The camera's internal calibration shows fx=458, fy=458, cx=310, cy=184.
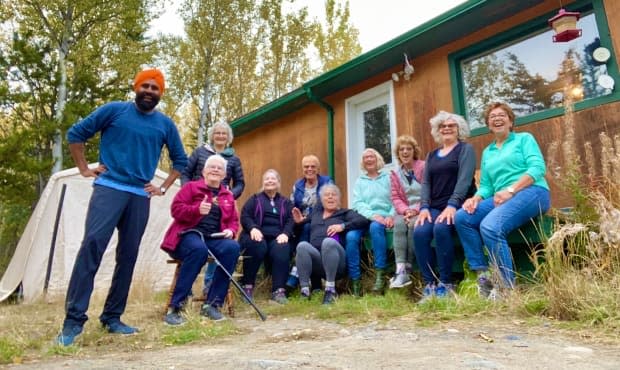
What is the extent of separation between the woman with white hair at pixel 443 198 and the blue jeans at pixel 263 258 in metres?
1.25

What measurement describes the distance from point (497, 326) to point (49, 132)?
936 centimetres

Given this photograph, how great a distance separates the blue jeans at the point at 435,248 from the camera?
3.20 m

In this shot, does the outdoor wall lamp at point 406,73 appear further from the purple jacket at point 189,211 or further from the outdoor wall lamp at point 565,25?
the purple jacket at point 189,211

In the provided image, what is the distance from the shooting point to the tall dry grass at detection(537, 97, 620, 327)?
2.35 meters

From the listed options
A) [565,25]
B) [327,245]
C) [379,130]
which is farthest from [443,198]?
[379,130]

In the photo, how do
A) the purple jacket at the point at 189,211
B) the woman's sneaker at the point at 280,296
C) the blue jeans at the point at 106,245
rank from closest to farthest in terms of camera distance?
1. the blue jeans at the point at 106,245
2. the purple jacket at the point at 189,211
3. the woman's sneaker at the point at 280,296

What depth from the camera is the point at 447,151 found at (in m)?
3.54

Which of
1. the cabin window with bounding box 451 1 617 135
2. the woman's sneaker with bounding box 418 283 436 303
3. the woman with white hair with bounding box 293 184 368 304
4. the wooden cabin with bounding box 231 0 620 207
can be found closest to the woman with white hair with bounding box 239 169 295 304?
the woman with white hair with bounding box 293 184 368 304

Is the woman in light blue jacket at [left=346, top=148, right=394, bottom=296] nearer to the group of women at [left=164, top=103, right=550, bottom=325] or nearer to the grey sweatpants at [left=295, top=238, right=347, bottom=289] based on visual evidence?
the group of women at [left=164, top=103, right=550, bottom=325]

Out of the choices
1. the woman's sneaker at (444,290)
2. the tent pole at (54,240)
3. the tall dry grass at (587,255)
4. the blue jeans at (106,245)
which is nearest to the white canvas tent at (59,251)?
the tent pole at (54,240)

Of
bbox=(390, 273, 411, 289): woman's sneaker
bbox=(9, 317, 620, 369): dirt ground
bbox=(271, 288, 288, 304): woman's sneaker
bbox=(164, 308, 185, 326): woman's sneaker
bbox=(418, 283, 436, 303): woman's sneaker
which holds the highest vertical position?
bbox=(390, 273, 411, 289): woman's sneaker

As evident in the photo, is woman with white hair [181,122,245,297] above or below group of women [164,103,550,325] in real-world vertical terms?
above

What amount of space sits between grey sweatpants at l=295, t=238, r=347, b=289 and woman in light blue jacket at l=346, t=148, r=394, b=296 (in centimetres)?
11

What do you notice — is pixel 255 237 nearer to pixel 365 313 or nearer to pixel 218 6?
pixel 365 313
